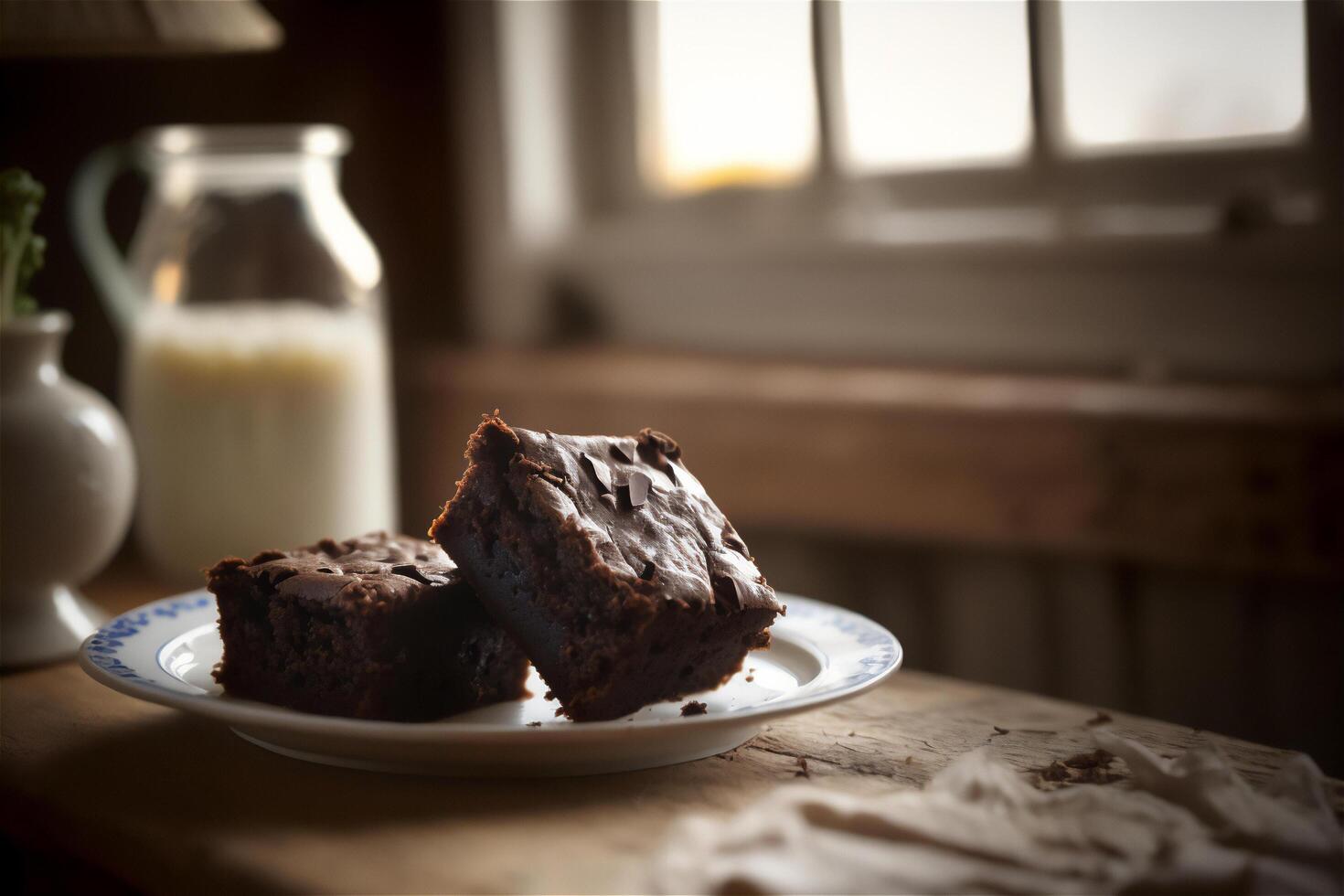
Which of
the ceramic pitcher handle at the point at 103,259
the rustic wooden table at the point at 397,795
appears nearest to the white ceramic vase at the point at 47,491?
the rustic wooden table at the point at 397,795

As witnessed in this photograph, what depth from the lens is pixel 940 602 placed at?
1913 millimetres

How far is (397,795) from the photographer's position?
918mm

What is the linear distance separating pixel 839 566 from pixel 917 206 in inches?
23.8

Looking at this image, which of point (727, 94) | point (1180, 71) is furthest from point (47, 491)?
point (1180, 71)

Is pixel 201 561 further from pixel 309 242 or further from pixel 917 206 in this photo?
pixel 917 206

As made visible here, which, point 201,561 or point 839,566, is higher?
point 201,561

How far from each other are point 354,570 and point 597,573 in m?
0.23

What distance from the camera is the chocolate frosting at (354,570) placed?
99 centimetres

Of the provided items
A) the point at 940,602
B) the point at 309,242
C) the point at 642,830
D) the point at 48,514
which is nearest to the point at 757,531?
the point at 940,602

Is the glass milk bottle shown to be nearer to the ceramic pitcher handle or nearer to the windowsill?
the ceramic pitcher handle

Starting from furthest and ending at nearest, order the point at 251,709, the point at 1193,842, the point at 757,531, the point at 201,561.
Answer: the point at 757,531, the point at 201,561, the point at 251,709, the point at 1193,842

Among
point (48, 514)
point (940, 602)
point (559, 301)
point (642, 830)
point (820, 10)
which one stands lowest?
point (940, 602)

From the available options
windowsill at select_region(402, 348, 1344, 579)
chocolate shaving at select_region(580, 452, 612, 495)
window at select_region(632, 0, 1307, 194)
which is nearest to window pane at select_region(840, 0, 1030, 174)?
window at select_region(632, 0, 1307, 194)

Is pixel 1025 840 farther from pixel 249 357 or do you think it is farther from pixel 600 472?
pixel 249 357
